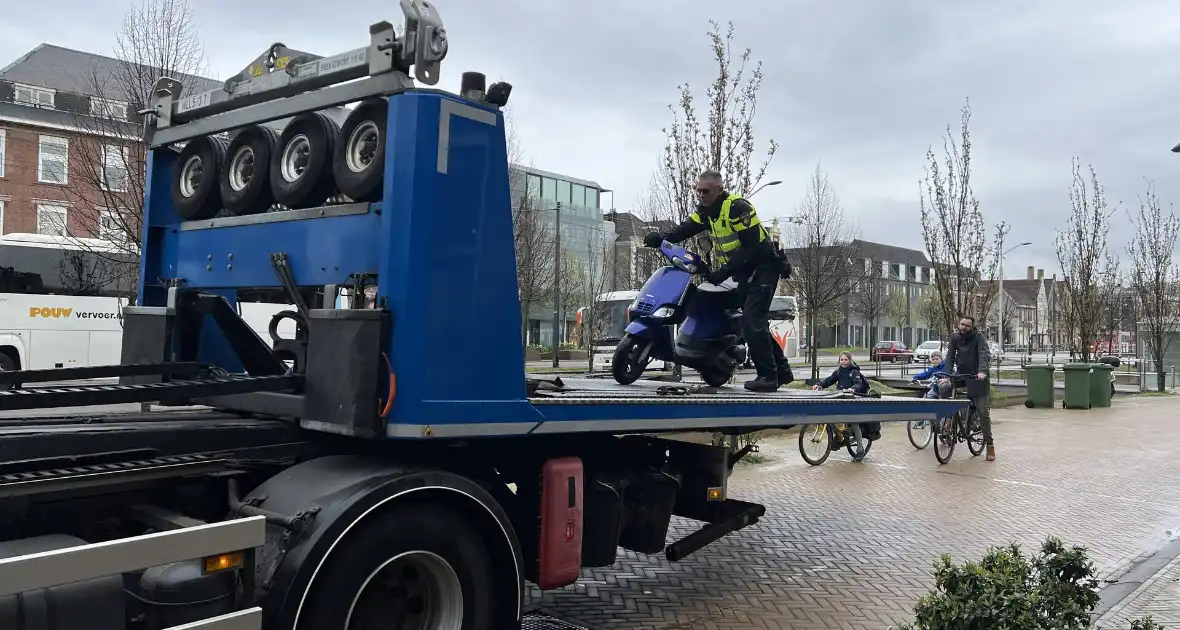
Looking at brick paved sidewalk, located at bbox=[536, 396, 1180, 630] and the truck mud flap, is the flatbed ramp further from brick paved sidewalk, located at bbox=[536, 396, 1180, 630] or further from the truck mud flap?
brick paved sidewalk, located at bbox=[536, 396, 1180, 630]

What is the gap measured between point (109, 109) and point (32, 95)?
2836 centimetres

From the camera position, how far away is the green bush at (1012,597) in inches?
157

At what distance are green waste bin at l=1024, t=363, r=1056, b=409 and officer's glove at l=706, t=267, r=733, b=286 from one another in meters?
17.7

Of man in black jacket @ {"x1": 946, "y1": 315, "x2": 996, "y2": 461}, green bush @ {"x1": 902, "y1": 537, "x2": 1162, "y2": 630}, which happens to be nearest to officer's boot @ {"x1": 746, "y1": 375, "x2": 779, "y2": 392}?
green bush @ {"x1": 902, "y1": 537, "x2": 1162, "y2": 630}

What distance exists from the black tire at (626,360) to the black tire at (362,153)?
11.1 feet

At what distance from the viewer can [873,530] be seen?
26.8 ft

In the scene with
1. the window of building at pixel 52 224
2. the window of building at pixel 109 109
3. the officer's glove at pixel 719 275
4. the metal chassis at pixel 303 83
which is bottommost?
the officer's glove at pixel 719 275

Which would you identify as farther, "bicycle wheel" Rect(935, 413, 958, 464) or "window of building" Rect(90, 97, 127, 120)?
"window of building" Rect(90, 97, 127, 120)

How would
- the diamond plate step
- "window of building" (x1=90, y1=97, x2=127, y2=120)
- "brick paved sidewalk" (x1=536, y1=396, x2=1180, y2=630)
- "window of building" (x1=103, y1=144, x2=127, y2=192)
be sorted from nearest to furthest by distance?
the diamond plate step
"brick paved sidewalk" (x1=536, y1=396, x2=1180, y2=630)
"window of building" (x1=103, y1=144, x2=127, y2=192)
"window of building" (x1=90, y1=97, x2=127, y2=120)

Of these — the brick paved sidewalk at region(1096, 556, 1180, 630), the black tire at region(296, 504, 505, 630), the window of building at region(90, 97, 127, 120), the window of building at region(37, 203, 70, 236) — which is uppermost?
the window of building at region(90, 97, 127, 120)

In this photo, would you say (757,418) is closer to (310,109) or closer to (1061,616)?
(1061,616)

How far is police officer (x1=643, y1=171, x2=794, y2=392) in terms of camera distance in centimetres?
690

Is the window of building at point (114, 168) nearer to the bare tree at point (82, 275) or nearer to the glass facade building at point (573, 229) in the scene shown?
the bare tree at point (82, 275)

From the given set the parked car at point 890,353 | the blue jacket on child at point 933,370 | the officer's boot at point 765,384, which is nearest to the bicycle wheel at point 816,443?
the blue jacket on child at point 933,370
